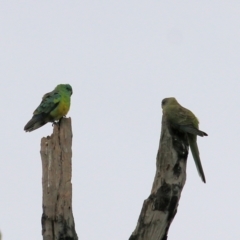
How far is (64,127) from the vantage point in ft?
19.1

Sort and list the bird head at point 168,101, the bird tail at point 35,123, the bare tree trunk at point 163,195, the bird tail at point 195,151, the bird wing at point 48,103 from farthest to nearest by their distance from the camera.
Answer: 1. the bird wing at point 48,103
2. the bird tail at point 35,123
3. the bird head at point 168,101
4. the bird tail at point 195,151
5. the bare tree trunk at point 163,195

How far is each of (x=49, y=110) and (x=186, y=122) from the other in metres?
3.22

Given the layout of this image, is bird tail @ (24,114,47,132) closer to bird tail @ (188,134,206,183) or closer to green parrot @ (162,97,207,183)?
green parrot @ (162,97,207,183)

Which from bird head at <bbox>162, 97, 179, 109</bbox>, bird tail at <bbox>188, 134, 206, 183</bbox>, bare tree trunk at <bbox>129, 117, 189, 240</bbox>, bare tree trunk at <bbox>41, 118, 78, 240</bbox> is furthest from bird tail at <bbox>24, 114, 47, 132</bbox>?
bare tree trunk at <bbox>129, 117, 189, 240</bbox>

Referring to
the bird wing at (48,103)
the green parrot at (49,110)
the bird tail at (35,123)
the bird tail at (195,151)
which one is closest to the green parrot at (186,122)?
the bird tail at (195,151)

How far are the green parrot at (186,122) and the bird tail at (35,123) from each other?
2.61 metres

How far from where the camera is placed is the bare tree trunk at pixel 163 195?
5273 mm

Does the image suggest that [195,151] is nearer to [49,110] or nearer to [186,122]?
[186,122]

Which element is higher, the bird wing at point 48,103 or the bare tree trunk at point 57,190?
the bird wing at point 48,103

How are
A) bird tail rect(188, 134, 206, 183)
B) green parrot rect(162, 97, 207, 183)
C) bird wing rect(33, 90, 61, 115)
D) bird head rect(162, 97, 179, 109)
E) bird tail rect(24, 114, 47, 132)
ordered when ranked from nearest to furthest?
green parrot rect(162, 97, 207, 183), bird tail rect(188, 134, 206, 183), bird head rect(162, 97, 179, 109), bird tail rect(24, 114, 47, 132), bird wing rect(33, 90, 61, 115)

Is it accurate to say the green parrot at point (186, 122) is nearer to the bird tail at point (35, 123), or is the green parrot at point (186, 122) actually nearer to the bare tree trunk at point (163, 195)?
the bare tree trunk at point (163, 195)

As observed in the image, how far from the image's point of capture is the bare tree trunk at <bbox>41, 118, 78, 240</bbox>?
17.6ft

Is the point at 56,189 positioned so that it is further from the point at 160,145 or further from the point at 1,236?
the point at 1,236

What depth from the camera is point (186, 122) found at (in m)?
6.14
